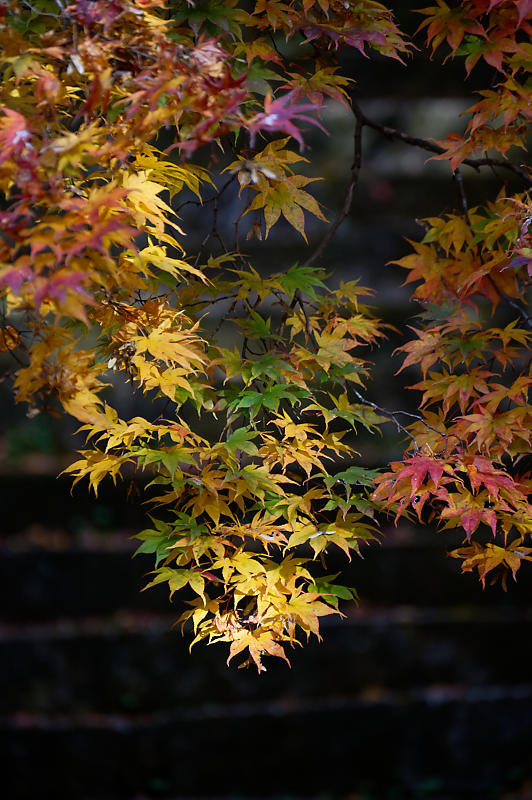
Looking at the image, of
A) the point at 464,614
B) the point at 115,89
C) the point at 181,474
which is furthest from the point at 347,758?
the point at 115,89

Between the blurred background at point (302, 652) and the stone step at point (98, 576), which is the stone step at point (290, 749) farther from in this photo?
the stone step at point (98, 576)

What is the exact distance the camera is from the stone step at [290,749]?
3.35 metres

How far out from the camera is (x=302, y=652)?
3480 mm

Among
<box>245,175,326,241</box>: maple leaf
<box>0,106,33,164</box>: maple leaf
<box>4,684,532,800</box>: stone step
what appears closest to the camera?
<box>0,106,33,164</box>: maple leaf

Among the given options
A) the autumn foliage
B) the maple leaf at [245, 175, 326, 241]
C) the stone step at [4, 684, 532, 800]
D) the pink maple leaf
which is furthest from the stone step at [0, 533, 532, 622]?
the pink maple leaf

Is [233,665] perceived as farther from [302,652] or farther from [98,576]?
[98,576]

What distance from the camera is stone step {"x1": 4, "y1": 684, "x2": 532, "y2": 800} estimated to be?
335 cm

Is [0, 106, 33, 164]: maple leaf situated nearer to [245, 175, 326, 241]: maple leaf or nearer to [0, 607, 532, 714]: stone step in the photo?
[245, 175, 326, 241]: maple leaf

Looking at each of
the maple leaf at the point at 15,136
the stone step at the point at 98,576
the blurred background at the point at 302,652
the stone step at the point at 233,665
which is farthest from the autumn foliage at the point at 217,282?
Result: the stone step at the point at 233,665

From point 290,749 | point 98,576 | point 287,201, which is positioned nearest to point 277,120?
point 287,201

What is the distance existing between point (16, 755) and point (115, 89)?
3316 mm

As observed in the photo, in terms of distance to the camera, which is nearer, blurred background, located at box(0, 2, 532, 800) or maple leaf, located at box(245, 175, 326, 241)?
maple leaf, located at box(245, 175, 326, 241)

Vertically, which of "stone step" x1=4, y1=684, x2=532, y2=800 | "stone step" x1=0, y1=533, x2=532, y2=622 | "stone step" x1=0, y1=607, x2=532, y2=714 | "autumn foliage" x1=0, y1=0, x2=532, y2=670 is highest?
"autumn foliage" x1=0, y1=0, x2=532, y2=670

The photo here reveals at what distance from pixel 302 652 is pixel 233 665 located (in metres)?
0.38
